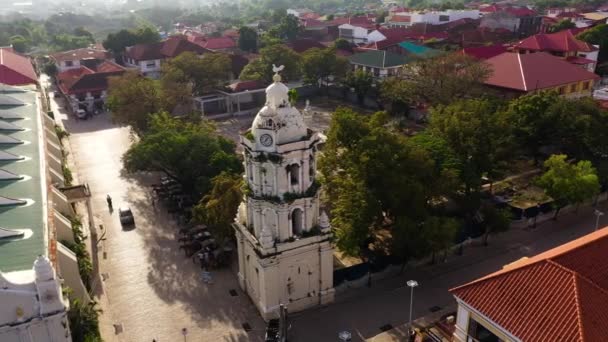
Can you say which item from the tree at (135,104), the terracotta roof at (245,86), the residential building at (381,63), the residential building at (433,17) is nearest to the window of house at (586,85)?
the residential building at (381,63)

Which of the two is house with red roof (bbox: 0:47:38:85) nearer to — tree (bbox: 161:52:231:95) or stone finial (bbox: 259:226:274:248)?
tree (bbox: 161:52:231:95)

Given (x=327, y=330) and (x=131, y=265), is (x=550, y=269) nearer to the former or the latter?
(x=327, y=330)

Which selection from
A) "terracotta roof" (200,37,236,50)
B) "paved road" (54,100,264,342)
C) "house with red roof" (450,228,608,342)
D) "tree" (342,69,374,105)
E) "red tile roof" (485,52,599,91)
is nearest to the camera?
"house with red roof" (450,228,608,342)

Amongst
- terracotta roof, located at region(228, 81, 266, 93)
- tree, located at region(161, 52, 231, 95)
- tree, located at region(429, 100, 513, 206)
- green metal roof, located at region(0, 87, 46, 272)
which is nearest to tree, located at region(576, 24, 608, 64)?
terracotta roof, located at region(228, 81, 266, 93)

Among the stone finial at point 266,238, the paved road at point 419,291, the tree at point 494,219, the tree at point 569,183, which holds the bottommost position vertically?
the paved road at point 419,291

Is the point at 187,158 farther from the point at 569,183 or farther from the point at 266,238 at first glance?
the point at 569,183

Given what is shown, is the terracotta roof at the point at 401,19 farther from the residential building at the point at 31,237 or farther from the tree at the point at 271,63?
the residential building at the point at 31,237
